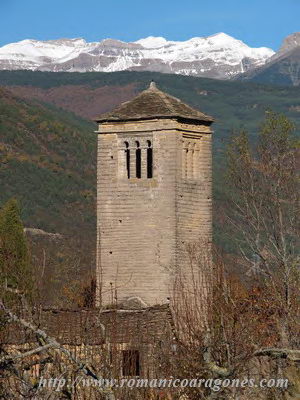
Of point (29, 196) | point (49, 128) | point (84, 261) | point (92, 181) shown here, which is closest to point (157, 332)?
point (84, 261)

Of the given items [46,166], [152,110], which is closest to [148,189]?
[152,110]

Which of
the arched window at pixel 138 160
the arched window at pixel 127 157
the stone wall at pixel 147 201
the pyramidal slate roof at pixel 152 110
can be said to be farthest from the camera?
Answer: the arched window at pixel 127 157

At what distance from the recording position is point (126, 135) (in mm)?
42469

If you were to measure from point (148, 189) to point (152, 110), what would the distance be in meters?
2.44

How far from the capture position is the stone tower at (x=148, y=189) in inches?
1642

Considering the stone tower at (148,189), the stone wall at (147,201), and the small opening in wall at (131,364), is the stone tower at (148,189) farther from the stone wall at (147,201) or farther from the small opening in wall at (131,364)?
the small opening in wall at (131,364)

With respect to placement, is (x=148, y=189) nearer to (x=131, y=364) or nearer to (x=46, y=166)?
(x=131, y=364)

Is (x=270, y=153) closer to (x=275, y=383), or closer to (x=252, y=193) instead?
(x=252, y=193)

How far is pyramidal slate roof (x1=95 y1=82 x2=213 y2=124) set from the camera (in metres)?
42.1

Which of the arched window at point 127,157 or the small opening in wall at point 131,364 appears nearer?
the small opening in wall at point 131,364

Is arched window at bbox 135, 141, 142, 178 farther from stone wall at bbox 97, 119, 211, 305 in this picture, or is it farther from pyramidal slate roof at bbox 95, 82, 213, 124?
pyramidal slate roof at bbox 95, 82, 213, 124

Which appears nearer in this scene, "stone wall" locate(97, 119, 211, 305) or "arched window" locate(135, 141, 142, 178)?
"stone wall" locate(97, 119, 211, 305)

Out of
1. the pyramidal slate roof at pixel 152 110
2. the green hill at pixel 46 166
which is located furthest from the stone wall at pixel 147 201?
the green hill at pixel 46 166

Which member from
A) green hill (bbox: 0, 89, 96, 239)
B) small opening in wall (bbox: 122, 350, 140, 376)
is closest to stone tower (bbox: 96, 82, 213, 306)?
small opening in wall (bbox: 122, 350, 140, 376)
